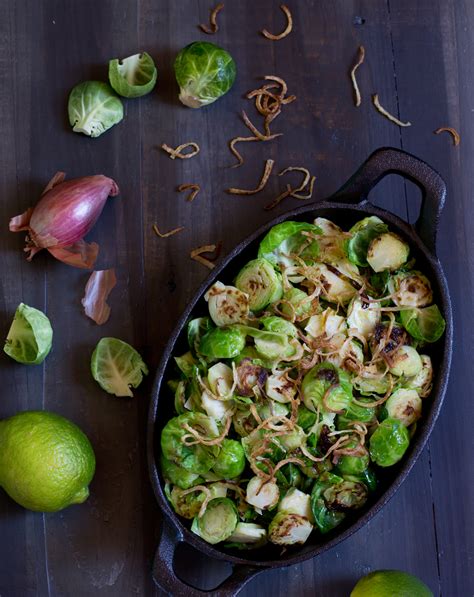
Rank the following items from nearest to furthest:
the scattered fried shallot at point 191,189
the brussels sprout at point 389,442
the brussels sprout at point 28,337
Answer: the brussels sprout at point 389,442 < the brussels sprout at point 28,337 < the scattered fried shallot at point 191,189

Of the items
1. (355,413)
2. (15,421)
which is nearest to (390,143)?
(355,413)

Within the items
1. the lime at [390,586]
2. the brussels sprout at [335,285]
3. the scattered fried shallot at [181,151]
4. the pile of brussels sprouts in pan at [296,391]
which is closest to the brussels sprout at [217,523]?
the pile of brussels sprouts in pan at [296,391]

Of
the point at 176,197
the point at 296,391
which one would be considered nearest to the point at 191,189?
the point at 176,197

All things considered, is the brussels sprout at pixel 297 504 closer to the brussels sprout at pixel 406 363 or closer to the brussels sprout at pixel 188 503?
the brussels sprout at pixel 188 503

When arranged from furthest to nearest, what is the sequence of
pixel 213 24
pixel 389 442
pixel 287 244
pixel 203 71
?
pixel 213 24 < pixel 203 71 < pixel 287 244 < pixel 389 442

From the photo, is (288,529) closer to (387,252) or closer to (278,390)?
(278,390)

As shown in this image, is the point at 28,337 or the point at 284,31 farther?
the point at 284,31

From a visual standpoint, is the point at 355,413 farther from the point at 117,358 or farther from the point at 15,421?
the point at 15,421
